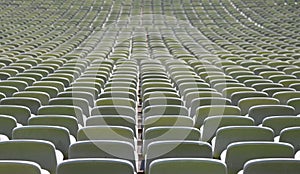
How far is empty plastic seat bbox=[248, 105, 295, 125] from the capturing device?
5.73m

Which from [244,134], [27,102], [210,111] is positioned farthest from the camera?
[27,102]

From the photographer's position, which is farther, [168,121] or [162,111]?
[162,111]

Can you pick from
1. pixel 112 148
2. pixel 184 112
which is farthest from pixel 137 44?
pixel 112 148

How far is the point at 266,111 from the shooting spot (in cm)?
574

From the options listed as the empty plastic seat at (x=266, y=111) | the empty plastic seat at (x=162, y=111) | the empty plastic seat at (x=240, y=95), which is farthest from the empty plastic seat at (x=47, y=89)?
the empty plastic seat at (x=266, y=111)

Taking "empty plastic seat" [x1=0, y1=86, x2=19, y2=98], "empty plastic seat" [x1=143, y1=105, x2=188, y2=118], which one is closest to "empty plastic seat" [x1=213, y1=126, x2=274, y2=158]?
"empty plastic seat" [x1=143, y1=105, x2=188, y2=118]

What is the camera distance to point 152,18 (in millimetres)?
28297

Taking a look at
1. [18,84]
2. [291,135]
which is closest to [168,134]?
[291,135]

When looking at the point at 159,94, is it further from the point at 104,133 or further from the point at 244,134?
the point at 244,134

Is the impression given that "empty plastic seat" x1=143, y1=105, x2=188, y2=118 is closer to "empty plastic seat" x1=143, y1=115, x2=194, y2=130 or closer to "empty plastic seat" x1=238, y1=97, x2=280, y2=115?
"empty plastic seat" x1=143, y1=115, x2=194, y2=130

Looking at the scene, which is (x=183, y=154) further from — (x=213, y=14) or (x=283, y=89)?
(x=213, y=14)

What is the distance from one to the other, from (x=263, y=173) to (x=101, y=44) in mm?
15155

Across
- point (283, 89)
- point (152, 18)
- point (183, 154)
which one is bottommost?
point (152, 18)

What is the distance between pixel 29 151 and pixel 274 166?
2.10 m
